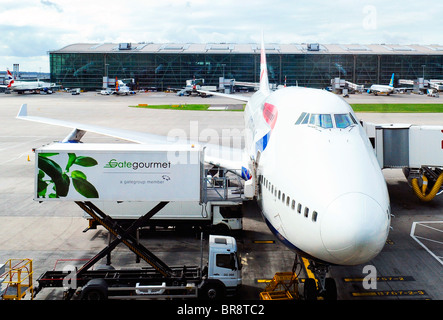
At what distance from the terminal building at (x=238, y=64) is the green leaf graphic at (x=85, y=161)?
461 feet

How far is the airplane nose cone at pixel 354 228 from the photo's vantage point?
38.2 feet

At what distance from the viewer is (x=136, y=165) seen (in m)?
16.7

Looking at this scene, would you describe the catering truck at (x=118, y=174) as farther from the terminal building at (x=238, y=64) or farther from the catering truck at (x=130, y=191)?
the terminal building at (x=238, y=64)

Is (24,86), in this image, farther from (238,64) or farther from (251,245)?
(251,245)

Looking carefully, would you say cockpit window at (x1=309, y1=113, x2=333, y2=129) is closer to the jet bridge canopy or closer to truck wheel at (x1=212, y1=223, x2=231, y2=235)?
truck wheel at (x1=212, y1=223, x2=231, y2=235)

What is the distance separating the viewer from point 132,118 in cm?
7256

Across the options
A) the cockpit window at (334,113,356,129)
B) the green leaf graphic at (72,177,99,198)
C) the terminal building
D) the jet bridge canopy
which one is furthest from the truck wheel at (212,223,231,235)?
the terminal building

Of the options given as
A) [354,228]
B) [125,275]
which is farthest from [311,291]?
[125,275]

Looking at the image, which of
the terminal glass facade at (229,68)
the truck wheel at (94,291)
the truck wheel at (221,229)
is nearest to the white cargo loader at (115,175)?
the truck wheel at (94,291)

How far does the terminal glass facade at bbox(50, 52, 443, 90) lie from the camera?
15300 cm

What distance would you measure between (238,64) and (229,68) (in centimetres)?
361

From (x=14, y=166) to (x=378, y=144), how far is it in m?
30.6
